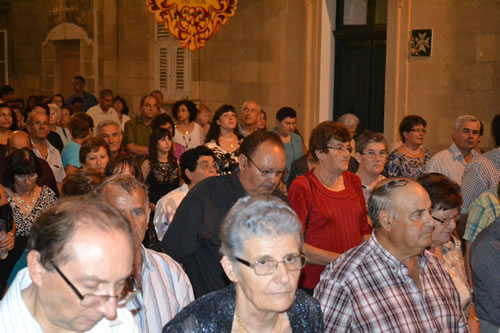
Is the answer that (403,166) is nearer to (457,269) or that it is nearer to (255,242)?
(457,269)

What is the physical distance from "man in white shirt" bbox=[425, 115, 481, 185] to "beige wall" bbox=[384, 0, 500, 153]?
8.37 ft

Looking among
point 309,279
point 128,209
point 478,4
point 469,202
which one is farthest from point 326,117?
point 128,209

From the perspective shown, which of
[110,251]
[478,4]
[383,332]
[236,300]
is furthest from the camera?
[478,4]

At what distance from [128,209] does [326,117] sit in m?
9.75

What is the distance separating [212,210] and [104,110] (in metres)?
10.0

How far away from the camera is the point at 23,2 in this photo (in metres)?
20.8

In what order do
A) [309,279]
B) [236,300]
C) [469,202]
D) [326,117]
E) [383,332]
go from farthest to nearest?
[326,117] → [469,202] → [309,279] → [383,332] → [236,300]

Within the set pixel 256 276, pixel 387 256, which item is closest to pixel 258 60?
pixel 387 256

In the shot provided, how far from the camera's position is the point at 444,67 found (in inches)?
438

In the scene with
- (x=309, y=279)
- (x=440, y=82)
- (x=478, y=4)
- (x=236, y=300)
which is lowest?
(x=309, y=279)

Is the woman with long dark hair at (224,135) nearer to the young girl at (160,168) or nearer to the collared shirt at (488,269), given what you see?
the young girl at (160,168)

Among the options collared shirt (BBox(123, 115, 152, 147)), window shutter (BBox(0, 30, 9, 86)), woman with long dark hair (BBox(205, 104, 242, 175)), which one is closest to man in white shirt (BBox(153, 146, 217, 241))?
woman with long dark hair (BBox(205, 104, 242, 175))

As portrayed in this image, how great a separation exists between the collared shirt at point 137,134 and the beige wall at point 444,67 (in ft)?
12.2

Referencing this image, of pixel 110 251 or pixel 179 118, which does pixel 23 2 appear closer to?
pixel 179 118
